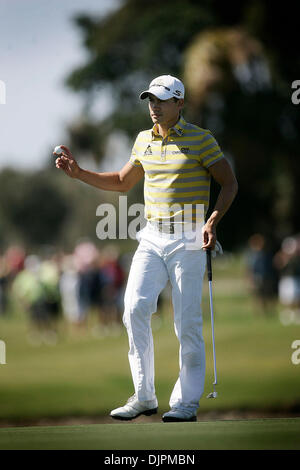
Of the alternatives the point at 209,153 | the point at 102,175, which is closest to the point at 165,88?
the point at 209,153

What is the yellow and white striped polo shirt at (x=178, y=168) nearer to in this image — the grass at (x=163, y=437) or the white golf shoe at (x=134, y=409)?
the white golf shoe at (x=134, y=409)

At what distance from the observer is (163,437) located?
5809 mm

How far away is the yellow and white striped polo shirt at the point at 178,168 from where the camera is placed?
620 centimetres

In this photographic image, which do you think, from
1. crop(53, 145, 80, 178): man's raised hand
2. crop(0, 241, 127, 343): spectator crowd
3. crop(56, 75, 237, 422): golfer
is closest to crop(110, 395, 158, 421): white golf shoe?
crop(56, 75, 237, 422): golfer

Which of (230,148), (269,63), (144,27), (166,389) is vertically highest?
(144,27)

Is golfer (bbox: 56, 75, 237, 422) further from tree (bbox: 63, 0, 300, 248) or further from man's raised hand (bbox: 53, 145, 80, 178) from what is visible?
tree (bbox: 63, 0, 300, 248)

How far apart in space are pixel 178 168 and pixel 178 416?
171 cm

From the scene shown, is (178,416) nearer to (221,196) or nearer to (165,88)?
(221,196)

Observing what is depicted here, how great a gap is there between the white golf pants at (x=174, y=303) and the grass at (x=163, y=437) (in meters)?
0.34

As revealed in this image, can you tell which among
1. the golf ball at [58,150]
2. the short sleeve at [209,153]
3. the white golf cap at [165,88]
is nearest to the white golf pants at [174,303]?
the short sleeve at [209,153]

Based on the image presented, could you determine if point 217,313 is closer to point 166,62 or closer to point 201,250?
point 166,62

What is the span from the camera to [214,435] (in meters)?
5.87
